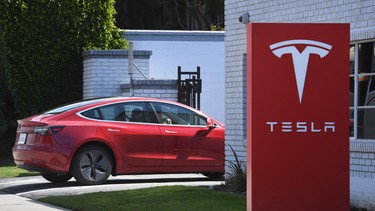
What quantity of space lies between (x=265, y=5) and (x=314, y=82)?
4.78 m

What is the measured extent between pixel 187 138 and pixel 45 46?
318 inches

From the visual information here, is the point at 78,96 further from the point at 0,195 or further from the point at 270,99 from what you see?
the point at 270,99

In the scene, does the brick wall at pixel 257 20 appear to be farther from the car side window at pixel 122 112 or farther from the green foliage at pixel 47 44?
the green foliage at pixel 47 44

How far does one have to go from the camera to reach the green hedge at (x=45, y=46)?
69.7 feet

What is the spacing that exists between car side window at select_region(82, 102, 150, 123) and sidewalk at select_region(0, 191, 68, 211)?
2.07 metres

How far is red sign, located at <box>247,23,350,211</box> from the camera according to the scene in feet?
26.3

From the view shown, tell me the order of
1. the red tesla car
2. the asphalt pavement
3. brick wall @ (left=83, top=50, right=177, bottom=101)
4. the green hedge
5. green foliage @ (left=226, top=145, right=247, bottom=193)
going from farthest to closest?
the green hedge
brick wall @ (left=83, top=50, right=177, bottom=101)
the red tesla car
green foliage @ (left=226, top=145, right=247, bottom=193)
the asphalt pavement

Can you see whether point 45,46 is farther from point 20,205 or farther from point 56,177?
point 20,205

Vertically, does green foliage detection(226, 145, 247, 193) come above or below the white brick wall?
below

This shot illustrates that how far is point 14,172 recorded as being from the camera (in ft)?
57.7

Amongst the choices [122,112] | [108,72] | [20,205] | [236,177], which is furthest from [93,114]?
[108,72]

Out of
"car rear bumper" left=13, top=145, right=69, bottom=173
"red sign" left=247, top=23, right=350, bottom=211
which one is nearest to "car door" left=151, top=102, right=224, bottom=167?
"car rear bumper" left=13, top=145, right=69, bottom=173

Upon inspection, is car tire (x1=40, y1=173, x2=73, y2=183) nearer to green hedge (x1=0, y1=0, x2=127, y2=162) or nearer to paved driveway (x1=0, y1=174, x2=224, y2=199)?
paved driveway (x1=0, y1=174, x2=224, y2=199)

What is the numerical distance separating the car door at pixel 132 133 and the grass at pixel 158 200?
57.2 inches
